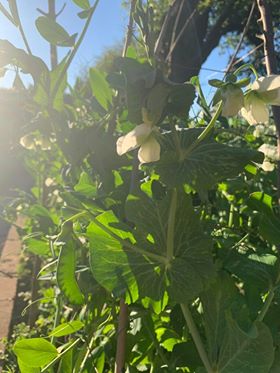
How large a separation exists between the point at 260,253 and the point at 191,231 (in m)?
0.14

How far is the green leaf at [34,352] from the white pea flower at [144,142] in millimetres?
332

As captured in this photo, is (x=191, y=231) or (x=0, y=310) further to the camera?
(x=0, y=310)

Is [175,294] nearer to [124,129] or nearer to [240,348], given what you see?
[240,348]

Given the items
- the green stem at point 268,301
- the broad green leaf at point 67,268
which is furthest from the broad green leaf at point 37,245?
the green stem at point 268,301

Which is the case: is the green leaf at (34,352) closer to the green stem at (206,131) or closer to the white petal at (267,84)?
the green stem at (206,131)

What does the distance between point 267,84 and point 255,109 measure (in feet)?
0.11

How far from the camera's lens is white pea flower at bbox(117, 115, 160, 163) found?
50 centimetres

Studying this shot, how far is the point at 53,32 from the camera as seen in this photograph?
0.68 m

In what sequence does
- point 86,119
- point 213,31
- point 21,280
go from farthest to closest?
point 213,31
point 21,280
point 86,119

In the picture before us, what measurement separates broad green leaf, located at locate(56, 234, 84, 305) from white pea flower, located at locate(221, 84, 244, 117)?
0.23 m

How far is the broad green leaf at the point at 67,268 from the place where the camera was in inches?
21.6

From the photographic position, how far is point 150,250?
0.59 metres

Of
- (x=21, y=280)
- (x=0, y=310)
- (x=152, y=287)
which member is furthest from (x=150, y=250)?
(x=21, y=280)

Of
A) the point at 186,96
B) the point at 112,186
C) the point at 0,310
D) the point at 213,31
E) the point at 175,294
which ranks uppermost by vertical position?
the point at 213,31
